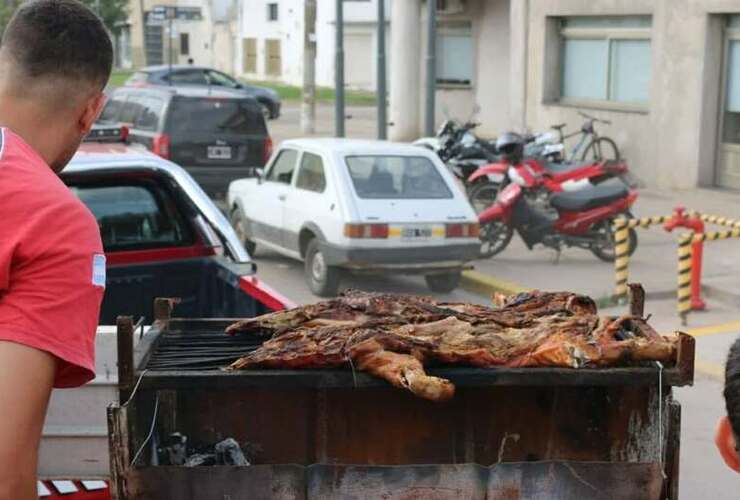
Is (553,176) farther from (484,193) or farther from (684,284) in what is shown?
(684,284)

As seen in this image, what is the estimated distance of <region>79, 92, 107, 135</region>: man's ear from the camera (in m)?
2.61

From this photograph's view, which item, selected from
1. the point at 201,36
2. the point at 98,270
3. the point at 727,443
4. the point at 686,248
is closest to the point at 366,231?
the point at 686,248

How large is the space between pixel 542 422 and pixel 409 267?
8.09 metres

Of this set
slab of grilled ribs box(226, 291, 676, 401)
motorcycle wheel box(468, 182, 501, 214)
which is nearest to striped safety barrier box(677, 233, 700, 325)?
motorcycle wheel box(468, 182, 501, 214)

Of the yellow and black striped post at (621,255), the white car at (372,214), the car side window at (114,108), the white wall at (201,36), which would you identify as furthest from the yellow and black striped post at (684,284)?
the white wall at (201,36)

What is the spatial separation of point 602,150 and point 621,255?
29.9 feet

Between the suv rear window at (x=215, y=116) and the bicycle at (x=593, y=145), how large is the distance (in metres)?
5.53

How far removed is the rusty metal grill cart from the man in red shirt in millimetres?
1029

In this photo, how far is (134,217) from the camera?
7.03 m

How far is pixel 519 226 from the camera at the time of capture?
13945 millimetres

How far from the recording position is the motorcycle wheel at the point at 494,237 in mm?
14109

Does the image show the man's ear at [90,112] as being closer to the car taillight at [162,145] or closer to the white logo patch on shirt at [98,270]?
the white logo patch on shirt at [98,270]

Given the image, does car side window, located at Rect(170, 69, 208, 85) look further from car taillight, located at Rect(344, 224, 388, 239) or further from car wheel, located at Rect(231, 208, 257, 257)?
car taillight, located at Rect(344, 224, 388, 239)

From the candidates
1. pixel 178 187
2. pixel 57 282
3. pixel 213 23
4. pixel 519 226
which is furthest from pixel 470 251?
pixel 213 23
